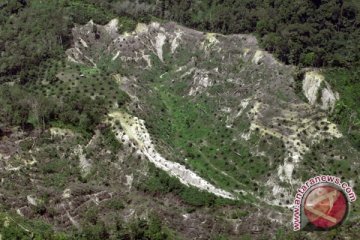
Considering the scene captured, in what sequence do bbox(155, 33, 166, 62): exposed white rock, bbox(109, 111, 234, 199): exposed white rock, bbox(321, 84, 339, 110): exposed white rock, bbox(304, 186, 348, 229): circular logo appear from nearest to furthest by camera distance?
bbox(304, 186, 348, 229): circular logo, bbox(109, 111, 234, 199): exposed white rock, bbox(321, 84, 339, 110): exposed white rock, bbox(155, 33, 166, 62): exposed white rock

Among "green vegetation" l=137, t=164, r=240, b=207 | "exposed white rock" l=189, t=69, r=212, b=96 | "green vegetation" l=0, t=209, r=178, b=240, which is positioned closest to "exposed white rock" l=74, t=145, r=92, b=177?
"green vegetation" l=137, t=164, r=240, b=207

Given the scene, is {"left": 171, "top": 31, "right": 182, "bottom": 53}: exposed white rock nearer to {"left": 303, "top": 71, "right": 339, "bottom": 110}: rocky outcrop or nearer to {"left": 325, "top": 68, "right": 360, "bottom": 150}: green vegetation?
{"left": 303, "top": 71, "right": 339, "bottom": 110}: rocky outcrop

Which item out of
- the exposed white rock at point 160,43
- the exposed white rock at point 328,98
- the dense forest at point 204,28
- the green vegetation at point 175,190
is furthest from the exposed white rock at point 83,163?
the exposed white rock at point 328,98

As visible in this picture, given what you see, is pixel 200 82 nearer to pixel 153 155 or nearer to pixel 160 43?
pixel 160 43

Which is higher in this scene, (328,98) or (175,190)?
(328,98)

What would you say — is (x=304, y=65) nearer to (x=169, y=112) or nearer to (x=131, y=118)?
(x=169, y=112)

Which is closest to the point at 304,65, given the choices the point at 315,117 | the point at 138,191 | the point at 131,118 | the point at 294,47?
the point at 294,47

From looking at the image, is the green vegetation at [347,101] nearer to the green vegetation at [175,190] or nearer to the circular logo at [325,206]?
the circular logo at [325,206]

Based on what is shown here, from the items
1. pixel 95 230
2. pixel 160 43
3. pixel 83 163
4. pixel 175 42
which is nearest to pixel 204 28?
pixel 175 42
